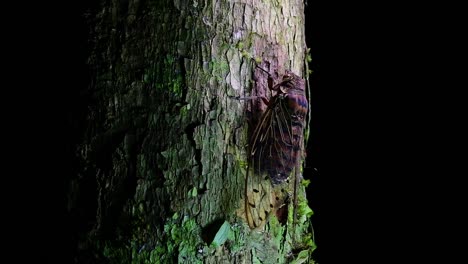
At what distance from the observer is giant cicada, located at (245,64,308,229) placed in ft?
2.87

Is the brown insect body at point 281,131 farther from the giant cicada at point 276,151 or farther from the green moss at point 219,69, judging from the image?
the green moss at point 219,69

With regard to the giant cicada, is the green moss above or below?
above

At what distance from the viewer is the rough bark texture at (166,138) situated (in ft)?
2.62

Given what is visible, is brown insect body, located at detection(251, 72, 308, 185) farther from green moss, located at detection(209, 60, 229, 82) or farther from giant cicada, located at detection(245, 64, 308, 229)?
green moss, located at detection(209, 60, 229, 82)

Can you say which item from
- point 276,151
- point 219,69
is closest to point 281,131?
point 276,151

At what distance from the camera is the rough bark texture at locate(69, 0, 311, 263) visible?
31.5 inches

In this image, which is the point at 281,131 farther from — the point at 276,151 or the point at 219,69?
the point at 219,69

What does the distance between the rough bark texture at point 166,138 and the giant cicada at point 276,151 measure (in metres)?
0.03

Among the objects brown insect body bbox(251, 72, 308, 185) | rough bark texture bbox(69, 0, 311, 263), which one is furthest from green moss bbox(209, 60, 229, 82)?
brown insect body bbox(251, 72, 308, 185)

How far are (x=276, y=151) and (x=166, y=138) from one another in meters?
0.23

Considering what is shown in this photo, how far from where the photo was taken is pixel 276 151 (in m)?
0.93

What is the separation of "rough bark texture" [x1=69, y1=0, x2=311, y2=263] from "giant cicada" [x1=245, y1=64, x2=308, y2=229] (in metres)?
0.03

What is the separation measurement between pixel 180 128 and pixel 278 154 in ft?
0.71

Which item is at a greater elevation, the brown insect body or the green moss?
the green moss
